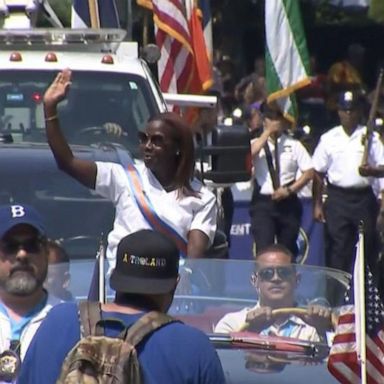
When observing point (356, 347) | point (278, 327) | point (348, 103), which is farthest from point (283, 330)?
point (348, 103)

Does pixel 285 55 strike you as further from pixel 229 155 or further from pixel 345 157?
pixel 229 155

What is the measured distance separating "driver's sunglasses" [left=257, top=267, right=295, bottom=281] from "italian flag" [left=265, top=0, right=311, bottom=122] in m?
8.19

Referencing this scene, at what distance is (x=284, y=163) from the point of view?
46.7ft

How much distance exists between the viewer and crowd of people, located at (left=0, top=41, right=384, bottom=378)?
14.9ft

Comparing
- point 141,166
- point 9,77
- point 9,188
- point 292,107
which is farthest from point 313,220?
point 141,166

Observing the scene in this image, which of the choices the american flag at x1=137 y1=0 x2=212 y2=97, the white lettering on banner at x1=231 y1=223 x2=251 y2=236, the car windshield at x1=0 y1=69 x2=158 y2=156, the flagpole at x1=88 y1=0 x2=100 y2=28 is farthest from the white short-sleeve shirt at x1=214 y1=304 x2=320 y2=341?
the white lettering on banner at x1=231 y1=223 x2=251 y2=236

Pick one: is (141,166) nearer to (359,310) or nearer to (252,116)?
(359,310)

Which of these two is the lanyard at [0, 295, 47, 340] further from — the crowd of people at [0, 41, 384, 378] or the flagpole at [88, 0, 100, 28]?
the flagpole at [88, 0, 100, 28]

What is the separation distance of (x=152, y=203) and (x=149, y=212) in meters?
0.05

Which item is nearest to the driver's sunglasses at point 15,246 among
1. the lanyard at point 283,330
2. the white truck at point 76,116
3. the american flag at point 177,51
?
the lanyard at point 283,330

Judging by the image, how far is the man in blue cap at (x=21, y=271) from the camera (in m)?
5.48

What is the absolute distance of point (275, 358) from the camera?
550 cm

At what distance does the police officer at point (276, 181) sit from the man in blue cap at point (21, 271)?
8262 millimetres

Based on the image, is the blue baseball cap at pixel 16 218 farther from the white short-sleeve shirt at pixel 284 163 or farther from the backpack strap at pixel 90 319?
the white short-sleeve shirt at pixel 284 163
